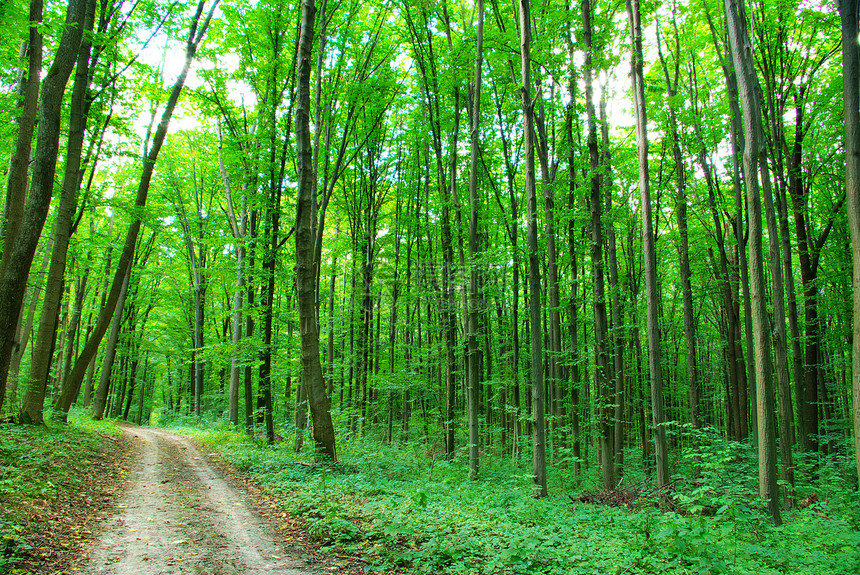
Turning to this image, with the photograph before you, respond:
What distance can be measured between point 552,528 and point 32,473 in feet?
24.4

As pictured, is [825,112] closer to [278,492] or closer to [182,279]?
[278,492]

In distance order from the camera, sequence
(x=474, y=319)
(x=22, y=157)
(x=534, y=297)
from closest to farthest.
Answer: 1. (x=22, y=157)
2. (x=534, y=297)
3. (x=474, y=319)

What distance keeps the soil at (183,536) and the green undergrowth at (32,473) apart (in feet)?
0.77

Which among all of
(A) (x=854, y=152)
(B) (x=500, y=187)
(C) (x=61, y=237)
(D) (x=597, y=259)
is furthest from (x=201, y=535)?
(B) (x=500, y=187)

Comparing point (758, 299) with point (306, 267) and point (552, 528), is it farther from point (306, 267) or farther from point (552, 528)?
point (306, 267)

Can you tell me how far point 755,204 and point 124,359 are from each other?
33.8 meters

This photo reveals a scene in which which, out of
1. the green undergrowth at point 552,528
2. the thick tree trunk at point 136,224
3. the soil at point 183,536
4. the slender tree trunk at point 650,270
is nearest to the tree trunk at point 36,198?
the soil at point 183,536

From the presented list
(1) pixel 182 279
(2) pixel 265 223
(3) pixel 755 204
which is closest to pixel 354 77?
(2) pixel 265 223

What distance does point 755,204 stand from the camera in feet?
21.5

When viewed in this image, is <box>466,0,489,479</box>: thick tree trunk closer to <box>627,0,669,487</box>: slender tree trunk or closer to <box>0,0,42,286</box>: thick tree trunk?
<box>627,0,669,487</box>: slender tree trunk

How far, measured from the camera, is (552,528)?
18.8 ft

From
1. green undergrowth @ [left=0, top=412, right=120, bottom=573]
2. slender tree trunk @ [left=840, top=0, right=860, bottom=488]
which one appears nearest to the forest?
slender tree trunk @ [left=840, top=0, right=860, bottom=488]

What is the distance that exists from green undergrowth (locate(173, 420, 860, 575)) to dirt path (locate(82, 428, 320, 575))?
0.67 meters

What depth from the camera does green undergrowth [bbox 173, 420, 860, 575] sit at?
4.36 metres
